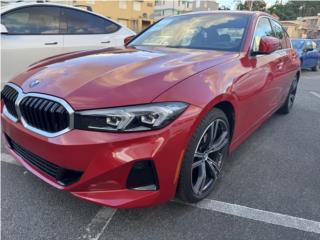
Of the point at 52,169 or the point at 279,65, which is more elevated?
the point at 279,65

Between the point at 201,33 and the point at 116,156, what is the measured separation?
80.9 inches

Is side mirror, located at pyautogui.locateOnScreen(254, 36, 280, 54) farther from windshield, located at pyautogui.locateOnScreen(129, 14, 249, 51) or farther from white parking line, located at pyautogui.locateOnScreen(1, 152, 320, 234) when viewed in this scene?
white parking line, located at pyautogui.locateOnScreen(1, 152, 320, 234)

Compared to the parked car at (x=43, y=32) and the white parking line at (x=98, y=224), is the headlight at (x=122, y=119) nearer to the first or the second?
the white parking line at (x=98, y=224)

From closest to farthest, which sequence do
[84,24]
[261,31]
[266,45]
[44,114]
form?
[44,114], [266,45], [261,31], [84,24]

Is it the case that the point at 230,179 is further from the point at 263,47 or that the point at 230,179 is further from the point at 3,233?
the point at 3,233

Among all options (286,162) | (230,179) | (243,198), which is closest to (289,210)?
(243,198)

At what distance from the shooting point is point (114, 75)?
2215 millimetres

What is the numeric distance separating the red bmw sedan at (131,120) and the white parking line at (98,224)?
0.32 m

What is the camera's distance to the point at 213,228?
2.26 m

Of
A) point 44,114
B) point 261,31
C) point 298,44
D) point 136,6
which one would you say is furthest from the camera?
point 136,6

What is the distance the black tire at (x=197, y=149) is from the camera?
2184 mm

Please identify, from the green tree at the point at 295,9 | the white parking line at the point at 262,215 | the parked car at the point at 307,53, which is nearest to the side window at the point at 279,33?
the white parking line at the point at 262,215

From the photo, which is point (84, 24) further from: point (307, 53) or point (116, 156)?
point (307, 53)

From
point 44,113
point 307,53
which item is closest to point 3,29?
point 44,113
